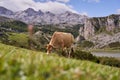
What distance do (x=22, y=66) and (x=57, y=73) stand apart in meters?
0.63

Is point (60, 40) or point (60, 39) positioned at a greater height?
point (60, 39)

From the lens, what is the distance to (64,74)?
408 cm

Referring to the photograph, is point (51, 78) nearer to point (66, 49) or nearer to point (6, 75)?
point (6, 75)

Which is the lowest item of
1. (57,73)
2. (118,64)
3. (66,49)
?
(118,64)

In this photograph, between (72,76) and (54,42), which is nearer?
(72,76)

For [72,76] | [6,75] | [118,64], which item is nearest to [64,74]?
[72,76]

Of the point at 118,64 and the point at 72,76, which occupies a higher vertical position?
the point at 72,76

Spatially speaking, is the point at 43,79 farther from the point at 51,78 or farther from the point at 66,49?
the point at 66,49

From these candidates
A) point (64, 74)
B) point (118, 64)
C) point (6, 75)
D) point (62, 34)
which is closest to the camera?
point (6, 75)

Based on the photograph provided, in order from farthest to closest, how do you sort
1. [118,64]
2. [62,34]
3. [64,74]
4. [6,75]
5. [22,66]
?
[118,64] < [62,34] < [22,66] < [64,74] < [6,75]

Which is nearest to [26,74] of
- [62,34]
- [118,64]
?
[62,34]

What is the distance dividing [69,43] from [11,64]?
986 inches

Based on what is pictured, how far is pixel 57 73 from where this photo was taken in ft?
14.1

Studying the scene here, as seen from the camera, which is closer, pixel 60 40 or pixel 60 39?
pixel 60 39
